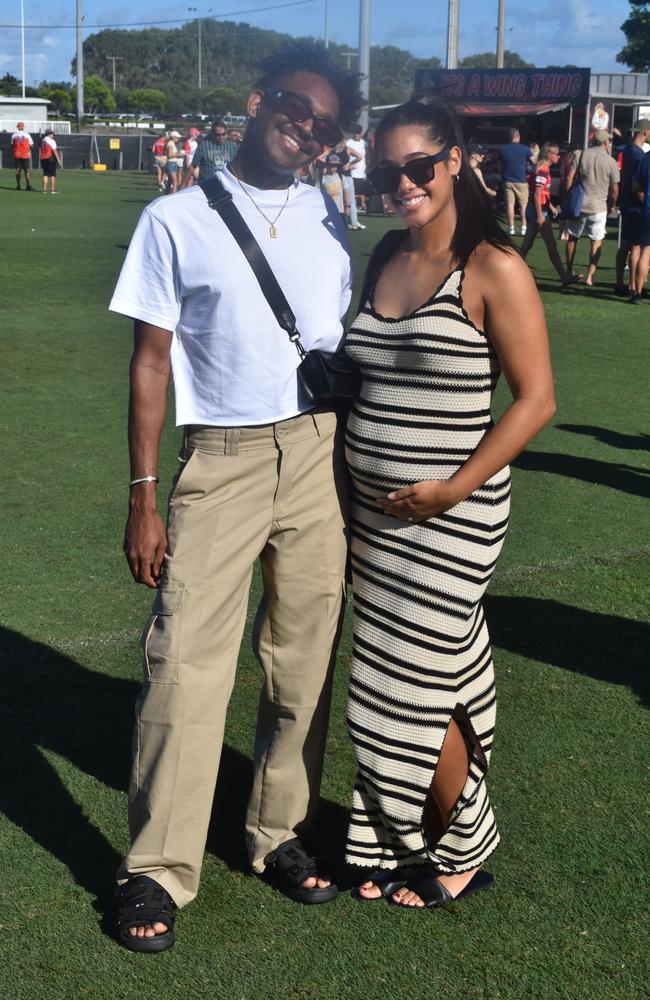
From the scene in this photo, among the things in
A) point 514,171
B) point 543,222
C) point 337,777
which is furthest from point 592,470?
point 514,171

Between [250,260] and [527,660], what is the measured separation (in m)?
2.39

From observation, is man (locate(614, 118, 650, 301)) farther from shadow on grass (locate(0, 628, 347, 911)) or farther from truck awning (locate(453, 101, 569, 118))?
truck awning (locate(453, 101, 569, 118))

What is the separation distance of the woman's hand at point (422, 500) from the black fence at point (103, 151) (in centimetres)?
5163

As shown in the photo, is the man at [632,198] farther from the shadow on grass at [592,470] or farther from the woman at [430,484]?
the woman at [430,484]

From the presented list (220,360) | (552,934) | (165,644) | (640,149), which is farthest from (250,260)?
(640,149)

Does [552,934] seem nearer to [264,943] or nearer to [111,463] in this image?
[264,943]

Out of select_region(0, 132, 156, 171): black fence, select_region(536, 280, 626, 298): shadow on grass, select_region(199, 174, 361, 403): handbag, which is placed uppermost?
select_region(0, 132, 156, 171): black fence

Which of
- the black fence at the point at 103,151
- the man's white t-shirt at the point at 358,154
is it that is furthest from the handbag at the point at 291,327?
the black fence at the point at 103,151

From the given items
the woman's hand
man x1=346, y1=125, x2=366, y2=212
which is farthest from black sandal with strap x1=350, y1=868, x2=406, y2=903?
man x1=346, y1=125, x2=366, y2=212

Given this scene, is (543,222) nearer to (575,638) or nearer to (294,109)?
(575,638)

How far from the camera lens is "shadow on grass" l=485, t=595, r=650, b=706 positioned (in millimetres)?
4691

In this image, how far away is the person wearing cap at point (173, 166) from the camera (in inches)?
1227

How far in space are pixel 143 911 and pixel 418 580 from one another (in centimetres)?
103

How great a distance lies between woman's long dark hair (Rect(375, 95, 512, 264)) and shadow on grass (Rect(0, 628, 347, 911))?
5.66 feet
